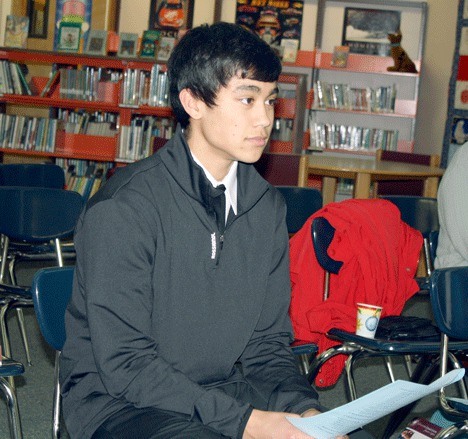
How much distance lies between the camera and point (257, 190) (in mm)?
1939

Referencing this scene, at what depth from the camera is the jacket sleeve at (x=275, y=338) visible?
189 cm

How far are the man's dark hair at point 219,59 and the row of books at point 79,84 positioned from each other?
5594mm

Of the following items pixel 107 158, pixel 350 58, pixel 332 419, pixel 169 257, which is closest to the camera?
pixel 332 419

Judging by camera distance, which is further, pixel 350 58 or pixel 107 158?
pixel 350 58

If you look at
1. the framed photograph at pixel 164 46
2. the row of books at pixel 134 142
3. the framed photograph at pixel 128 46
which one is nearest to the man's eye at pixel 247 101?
the row of books at pixel 134 142

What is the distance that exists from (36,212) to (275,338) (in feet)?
7.93

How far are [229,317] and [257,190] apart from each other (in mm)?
306

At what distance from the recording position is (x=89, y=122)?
7594mm

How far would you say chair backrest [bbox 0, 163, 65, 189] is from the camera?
17.3 ft

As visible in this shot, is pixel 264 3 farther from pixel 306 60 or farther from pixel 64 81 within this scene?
pixel 64 81

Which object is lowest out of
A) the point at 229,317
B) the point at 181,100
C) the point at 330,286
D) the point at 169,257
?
the point at 330,286

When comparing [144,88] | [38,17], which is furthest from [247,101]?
[38,17]

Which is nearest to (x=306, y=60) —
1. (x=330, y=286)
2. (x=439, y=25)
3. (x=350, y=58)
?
(x=350, y=58)

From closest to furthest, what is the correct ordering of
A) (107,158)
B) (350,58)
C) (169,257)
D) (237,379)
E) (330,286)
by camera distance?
(169,257)
(237,379)
(330,286)
(107,158)
(350,58)
